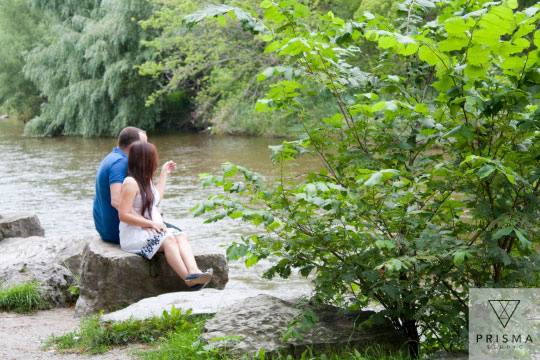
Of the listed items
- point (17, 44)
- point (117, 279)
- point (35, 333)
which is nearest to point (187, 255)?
point (117, 279)

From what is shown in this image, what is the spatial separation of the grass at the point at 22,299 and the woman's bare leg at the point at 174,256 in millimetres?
1205

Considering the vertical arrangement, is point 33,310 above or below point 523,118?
below

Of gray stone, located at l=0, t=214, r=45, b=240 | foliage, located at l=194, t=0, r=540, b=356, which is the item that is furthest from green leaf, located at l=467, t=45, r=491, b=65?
gray stone, located at l=0, t=214, r=45, b=240

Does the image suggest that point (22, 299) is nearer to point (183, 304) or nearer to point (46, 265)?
point (46, 265)

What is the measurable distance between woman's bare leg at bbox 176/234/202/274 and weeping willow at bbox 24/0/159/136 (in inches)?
937

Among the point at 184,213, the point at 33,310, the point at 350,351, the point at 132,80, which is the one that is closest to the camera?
the point at 350,351

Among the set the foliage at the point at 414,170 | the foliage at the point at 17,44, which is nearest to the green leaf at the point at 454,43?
the foliage at the point at 414,170

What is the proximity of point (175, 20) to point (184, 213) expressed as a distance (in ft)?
47.7

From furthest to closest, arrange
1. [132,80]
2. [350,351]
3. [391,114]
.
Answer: [132,80]
[350,351]
[391,114]

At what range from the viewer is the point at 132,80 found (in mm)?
30828

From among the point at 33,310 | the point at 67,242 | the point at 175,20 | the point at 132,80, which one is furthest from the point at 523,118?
the point at 132,80

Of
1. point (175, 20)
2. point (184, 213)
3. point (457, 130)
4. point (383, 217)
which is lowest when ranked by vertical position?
point (184, 213)

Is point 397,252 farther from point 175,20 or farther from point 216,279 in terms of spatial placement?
point 175,20

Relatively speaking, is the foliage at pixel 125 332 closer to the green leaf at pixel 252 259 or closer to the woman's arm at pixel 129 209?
the green leaf at pixel 252 259
